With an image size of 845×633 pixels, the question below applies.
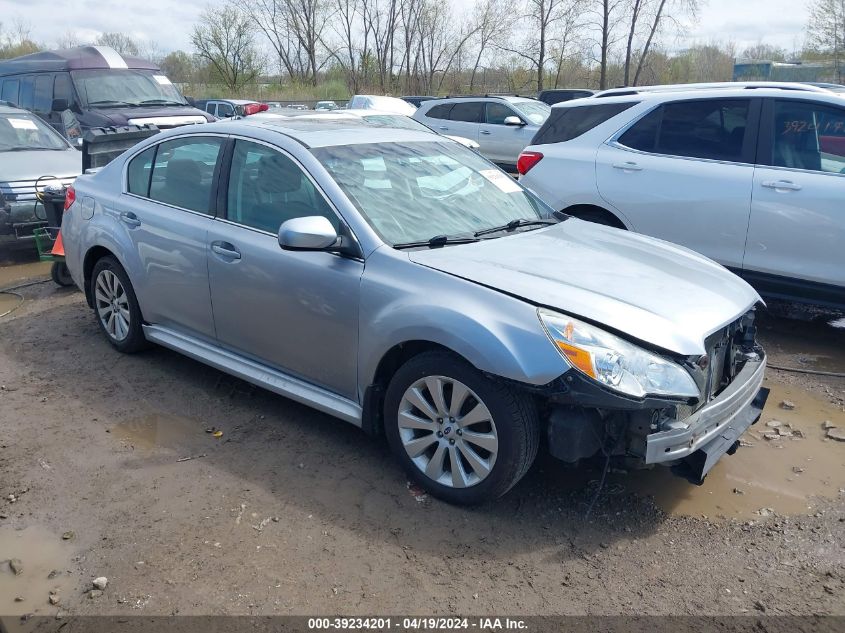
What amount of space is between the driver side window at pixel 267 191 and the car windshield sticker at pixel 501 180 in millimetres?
1205

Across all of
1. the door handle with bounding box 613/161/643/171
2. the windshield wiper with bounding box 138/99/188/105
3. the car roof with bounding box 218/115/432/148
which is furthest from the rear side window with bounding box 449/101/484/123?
the car roof with bounding box 218/115/432/148

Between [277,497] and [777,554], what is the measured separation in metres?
2.26

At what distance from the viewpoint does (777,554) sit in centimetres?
323

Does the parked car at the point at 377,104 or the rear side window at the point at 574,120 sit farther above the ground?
the parked car at the point at 377,104

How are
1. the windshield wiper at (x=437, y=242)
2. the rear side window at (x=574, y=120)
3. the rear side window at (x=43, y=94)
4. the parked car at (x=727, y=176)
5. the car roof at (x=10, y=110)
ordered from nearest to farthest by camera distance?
the windshield wiper at (x=437, y=242)
the parked car at (x=727, y=176)
the rear side window at (x=574, y=120)
the car roof at (x=10, y=110)
the rear side window at (x=43, y=94)

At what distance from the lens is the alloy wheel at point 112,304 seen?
17.3 ft

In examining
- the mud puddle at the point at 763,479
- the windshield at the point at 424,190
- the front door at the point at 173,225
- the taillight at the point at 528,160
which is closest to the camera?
the mud puddle at the point at 763,479

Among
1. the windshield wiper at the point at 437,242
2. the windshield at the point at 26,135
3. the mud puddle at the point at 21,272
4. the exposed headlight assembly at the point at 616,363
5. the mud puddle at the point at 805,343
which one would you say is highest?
the windshield at the point at 26,135

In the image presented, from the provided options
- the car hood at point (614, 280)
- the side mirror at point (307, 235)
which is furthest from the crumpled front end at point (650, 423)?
the side mirror at point (307, 235)

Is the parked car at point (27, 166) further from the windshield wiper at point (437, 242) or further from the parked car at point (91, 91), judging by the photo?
the windshield wiper at point (437, 242)

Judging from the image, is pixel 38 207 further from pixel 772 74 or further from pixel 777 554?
pixel 772 74

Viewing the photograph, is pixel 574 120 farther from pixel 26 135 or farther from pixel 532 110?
pixel 532 110

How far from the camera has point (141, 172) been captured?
515 centimetres

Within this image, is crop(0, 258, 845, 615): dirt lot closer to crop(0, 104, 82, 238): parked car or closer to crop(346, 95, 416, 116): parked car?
crop(0, 104, 82, 238): parked car
